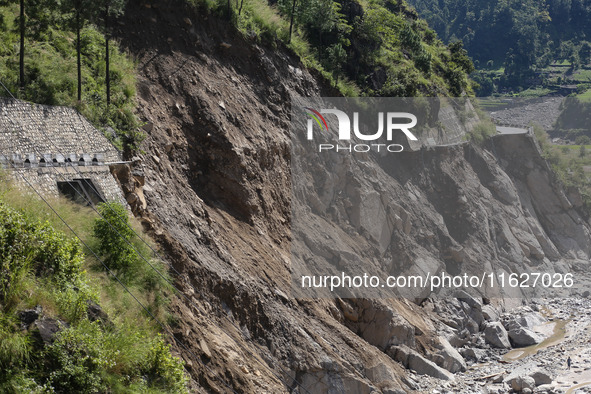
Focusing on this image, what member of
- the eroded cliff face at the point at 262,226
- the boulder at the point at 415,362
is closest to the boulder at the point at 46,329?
the eroded cliff face at the point at 262,226

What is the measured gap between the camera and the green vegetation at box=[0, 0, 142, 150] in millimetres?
17438

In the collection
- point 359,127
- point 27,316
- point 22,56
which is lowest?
point 359,127

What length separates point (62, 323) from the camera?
10.9 meters

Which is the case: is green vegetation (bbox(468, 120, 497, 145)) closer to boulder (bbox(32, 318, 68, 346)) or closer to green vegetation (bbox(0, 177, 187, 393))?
→ green vegetation (bbox(0, 177, 187, 393))

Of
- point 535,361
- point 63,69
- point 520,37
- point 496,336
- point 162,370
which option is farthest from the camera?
point 520,37

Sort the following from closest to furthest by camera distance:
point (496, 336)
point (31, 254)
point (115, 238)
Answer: point (31, 254)
point (115, 238)
point (496, 336)

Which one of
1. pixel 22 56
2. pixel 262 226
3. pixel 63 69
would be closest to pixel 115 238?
pixel 22 56

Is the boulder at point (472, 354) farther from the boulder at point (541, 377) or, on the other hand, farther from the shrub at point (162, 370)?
the shrub at point (162, 370)

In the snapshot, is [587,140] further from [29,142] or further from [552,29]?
[29,142]

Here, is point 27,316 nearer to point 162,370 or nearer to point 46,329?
point 46,329

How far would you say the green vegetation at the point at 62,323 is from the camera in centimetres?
1012

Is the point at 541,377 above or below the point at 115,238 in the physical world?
below

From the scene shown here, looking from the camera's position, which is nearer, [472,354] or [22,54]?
[22,54]

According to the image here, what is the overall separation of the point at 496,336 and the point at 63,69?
19.2 metres
